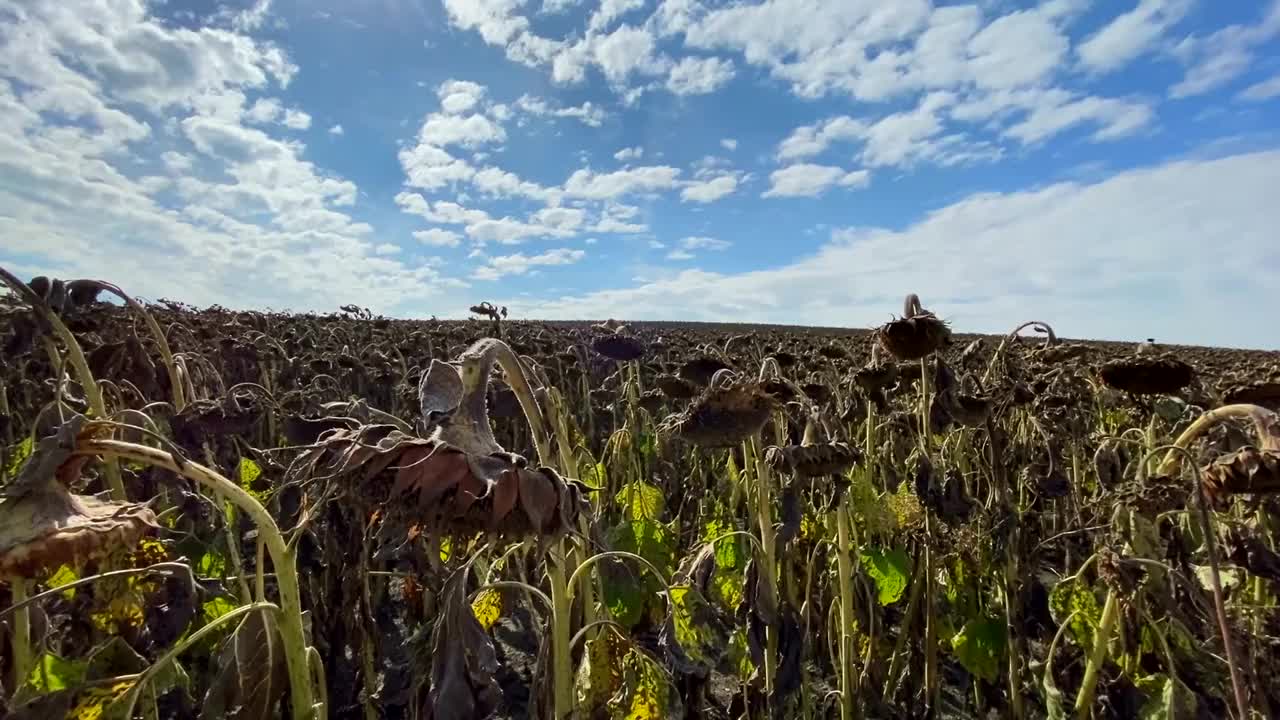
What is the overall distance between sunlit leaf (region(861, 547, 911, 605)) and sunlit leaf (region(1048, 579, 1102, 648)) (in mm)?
565

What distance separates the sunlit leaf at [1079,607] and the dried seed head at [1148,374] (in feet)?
2.31

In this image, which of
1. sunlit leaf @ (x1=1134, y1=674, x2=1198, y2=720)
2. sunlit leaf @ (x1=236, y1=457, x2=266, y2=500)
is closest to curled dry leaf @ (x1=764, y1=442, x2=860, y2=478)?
sunlit leaf @ (x1=1134, y1=674, x2=1198, y2=720)

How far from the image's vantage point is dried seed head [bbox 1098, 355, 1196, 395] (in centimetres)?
237

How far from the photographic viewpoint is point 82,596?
2285 millimetres

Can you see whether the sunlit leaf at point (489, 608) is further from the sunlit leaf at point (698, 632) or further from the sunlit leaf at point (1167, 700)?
the sunlit leaf at point (1167, 700)

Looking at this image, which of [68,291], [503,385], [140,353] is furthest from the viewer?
[503,385]

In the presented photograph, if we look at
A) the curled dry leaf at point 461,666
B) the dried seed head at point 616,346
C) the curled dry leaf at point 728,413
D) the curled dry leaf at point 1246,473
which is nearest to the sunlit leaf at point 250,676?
the curled dry leaf at point 461,666

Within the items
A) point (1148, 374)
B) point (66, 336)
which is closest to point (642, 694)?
point (66, 336)

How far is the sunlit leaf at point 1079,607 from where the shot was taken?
2379 mm

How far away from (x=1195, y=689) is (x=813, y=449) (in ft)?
4.39

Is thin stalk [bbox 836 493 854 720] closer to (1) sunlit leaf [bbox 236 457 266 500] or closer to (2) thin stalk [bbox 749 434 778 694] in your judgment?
(2) thin stalk [bbox 749 434 778 694]

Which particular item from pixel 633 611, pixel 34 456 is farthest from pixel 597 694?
pixel 34 456

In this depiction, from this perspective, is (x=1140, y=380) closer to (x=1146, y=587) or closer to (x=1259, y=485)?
(x=1146, y=587)

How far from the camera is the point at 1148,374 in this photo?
7.89ft
